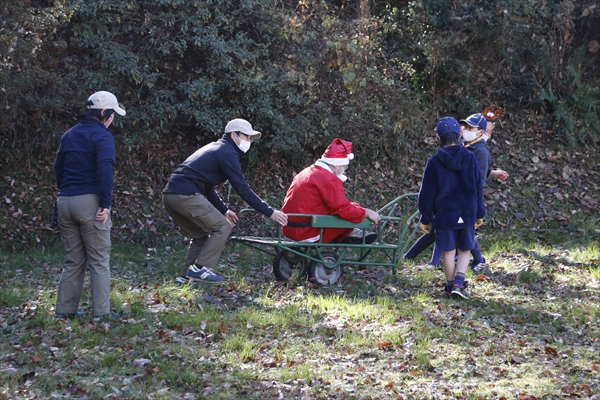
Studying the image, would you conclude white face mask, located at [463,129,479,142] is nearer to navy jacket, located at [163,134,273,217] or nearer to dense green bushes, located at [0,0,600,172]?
navy jacket, located at [163,134,273,217]

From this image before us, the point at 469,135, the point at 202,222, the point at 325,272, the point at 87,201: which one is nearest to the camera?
the point at 87,201

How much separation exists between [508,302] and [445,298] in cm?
71

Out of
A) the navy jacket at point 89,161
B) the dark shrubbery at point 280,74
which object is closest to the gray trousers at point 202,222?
the navy jacket at point 89,161

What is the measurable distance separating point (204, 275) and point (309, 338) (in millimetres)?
2174

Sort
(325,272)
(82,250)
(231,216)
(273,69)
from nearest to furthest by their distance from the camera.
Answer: (82,250) < (231,216) < (325,272) < (273,69)

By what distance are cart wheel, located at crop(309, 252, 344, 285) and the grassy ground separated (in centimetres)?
15

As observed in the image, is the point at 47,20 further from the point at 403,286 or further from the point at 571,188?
the point at 571,188

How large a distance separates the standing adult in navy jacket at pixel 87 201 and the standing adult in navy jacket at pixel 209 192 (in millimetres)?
1490

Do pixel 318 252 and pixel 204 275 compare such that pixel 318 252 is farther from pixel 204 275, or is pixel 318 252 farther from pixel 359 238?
pixel 204 275

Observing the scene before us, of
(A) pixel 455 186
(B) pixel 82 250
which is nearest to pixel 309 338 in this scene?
(B) pixel 82 250

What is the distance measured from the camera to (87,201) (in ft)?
22.9

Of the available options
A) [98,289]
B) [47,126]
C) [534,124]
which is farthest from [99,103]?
[534,124]

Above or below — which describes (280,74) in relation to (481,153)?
above

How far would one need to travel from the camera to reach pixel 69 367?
19.8 ft
